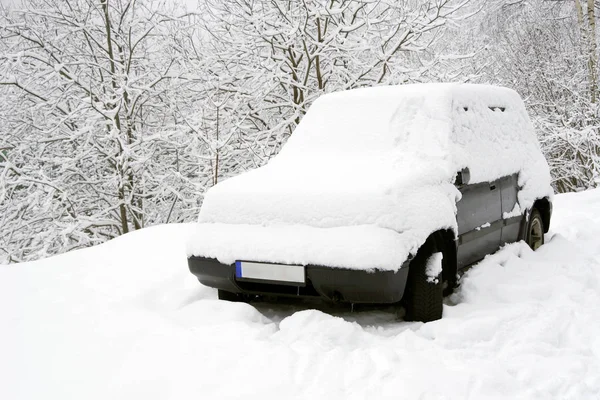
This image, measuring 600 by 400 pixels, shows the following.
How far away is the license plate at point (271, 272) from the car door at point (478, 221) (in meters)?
1.31

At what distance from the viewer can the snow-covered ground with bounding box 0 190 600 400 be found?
107 inches

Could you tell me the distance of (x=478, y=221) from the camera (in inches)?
175

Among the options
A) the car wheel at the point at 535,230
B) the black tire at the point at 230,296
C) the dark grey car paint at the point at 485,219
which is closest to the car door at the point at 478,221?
the dark grey car paint at the point at 485,219

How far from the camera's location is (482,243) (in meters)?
4.57

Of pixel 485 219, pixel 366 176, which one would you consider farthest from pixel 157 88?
pixel 366 176

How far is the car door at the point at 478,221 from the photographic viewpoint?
13.7ft

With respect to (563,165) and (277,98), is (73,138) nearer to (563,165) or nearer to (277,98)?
(277,98)

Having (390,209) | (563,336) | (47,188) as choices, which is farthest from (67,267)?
(47,188)

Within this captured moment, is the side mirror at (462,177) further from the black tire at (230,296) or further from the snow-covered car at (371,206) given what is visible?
the black tire at (230,296)

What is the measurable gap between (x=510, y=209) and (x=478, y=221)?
2.67 ft

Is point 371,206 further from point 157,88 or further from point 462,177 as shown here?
point 157,88

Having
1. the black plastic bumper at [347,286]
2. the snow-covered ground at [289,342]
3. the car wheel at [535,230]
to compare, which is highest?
the black plastic bumper at [347,286]

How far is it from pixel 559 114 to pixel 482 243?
10516 mm

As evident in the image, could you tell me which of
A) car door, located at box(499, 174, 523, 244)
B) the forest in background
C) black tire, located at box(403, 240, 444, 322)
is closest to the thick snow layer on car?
car door, located at box(499, 174, 523, 244)
